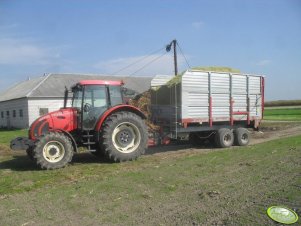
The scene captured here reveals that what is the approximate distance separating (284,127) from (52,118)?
48.8 feet

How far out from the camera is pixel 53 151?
33.7 feet

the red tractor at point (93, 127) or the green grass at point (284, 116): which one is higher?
the red tractor at point (93, 127)

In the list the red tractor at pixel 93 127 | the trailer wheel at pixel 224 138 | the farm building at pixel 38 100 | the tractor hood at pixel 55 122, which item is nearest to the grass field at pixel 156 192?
the red tractor at pixel 93 127

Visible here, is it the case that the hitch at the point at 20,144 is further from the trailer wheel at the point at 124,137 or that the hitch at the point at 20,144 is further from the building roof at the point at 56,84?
the building roof at the point at 56,84

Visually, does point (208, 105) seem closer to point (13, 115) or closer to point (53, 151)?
point (53, 151)

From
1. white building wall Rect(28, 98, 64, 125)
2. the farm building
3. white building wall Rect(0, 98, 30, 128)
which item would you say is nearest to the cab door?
the farm building

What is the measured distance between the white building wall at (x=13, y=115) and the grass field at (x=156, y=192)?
76.7ft

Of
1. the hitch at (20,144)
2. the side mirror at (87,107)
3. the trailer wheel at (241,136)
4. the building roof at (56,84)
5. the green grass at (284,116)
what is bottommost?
the green grass at (284,116)

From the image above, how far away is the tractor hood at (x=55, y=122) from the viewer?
1055 centimetres

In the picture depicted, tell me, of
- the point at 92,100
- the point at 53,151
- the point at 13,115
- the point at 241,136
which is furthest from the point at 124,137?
the point at 13,115

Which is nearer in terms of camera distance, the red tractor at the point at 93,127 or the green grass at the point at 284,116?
the red tractor at the point at 93,127

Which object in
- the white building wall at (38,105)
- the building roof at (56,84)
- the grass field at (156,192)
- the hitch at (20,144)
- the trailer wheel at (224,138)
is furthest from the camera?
the building roof at (56,84)

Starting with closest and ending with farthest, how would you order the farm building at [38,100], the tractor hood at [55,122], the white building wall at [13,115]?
the tractor hood at [55,122] → the farm building at [38,100] → the white building wall at [13,115]

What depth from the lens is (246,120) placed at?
15039mm
